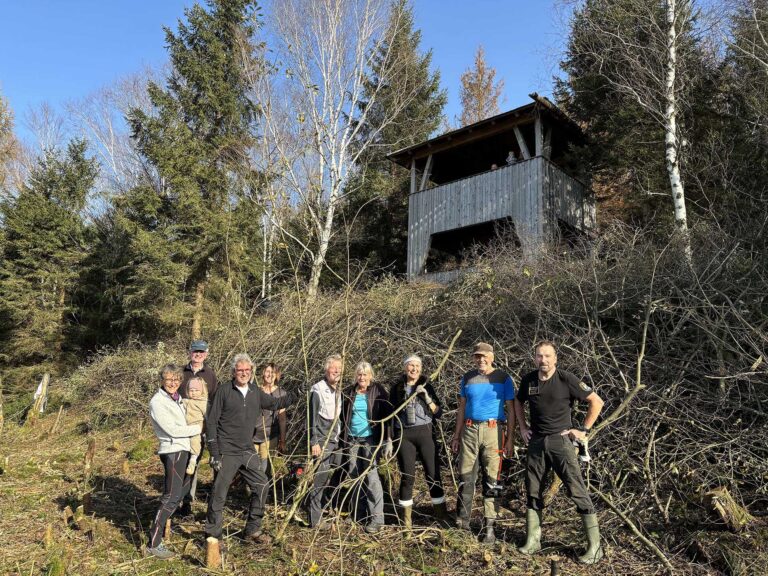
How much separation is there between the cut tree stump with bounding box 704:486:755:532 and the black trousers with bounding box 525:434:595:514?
107 centimetres

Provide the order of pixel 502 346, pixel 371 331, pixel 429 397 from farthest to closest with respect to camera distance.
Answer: pixel 371 331 → pixel 502 346 → pixel 429 397

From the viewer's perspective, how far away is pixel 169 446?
437 centimetres

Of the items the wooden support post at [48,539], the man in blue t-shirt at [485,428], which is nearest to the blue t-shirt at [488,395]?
the man in blue t-shirt at [485,428]

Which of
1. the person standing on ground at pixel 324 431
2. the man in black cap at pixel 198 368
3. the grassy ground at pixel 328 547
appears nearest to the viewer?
the grassy ground at pixel 328 547

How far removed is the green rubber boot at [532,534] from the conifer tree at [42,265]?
15210 millimetres

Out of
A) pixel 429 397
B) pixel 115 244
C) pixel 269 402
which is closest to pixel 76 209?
pixel 115 244

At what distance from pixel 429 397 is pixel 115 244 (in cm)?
1432

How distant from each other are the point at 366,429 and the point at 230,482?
1.25m

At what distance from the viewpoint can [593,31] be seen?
10.9m

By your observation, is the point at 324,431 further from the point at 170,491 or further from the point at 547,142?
the point at 547,142

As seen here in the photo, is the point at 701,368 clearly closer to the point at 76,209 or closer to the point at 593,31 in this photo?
the point at 593,31

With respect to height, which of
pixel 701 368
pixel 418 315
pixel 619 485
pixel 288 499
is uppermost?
pixel 418 315

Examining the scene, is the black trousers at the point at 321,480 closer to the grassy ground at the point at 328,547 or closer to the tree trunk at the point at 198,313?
the grassy ground at the point at 328,547

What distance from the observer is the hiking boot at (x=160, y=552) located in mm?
4082
